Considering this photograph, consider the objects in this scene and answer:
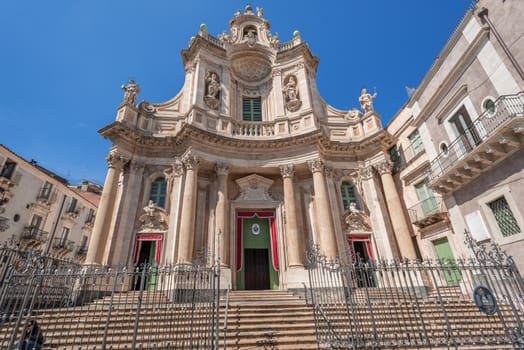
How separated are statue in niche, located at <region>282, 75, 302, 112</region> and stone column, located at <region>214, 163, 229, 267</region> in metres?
6.23

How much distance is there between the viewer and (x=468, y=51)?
1016 cm

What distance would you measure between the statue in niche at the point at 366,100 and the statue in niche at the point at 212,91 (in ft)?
32.1

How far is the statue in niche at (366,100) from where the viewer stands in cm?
1752

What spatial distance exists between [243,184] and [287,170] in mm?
2781

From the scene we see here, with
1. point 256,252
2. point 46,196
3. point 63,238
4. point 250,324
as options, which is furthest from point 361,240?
point 46,196

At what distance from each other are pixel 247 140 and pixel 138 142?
6127 mm

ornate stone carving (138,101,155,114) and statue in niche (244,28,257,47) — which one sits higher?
statue in niche (244,28,257,47)

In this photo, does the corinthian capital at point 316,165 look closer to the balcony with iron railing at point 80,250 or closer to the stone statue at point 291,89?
the stone statue at point 291,89

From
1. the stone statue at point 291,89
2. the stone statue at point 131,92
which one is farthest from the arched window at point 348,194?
the stone statue at point 131,92

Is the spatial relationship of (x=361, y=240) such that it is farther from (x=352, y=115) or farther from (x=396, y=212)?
(x=352, y=115)

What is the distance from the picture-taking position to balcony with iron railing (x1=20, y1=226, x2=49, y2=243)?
19.2m

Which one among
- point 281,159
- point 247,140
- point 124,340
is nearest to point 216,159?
point 247,140

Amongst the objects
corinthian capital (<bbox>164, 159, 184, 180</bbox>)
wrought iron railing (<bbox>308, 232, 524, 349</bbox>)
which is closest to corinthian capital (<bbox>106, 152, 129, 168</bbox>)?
corinthian capital (<bbox>164, 159, 184, 180</bbox>)

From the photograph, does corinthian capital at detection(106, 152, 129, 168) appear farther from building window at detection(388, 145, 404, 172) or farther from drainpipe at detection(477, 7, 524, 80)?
drainpipe at detection(477, 7, 524, 80)
